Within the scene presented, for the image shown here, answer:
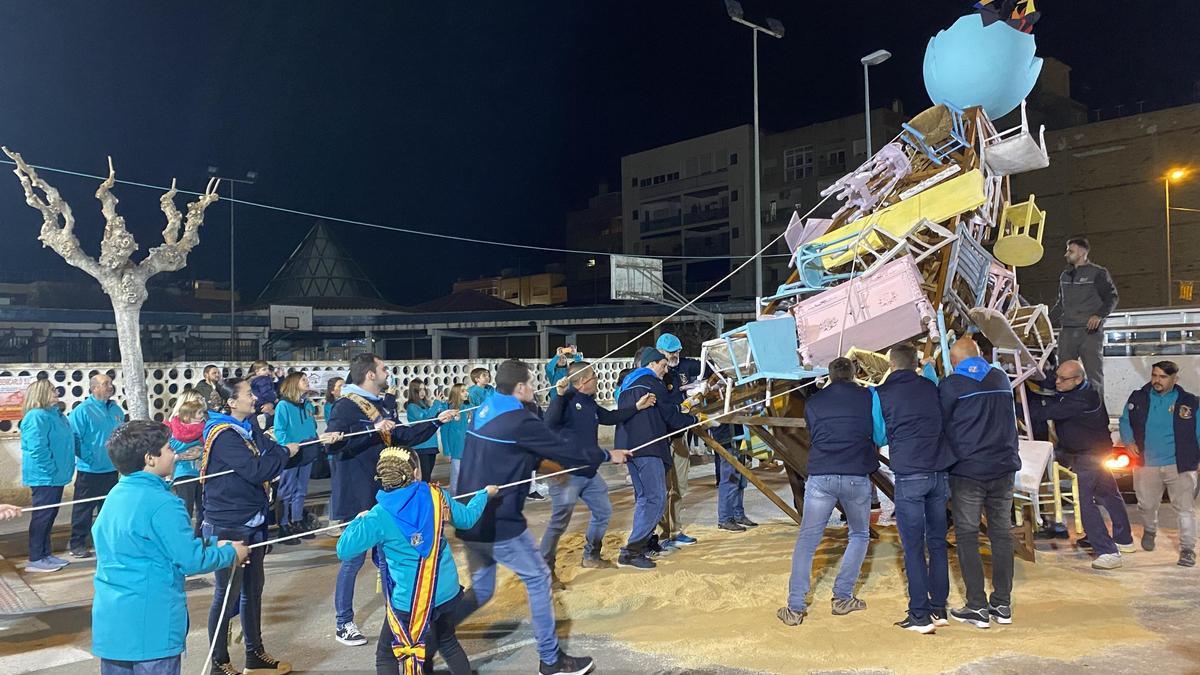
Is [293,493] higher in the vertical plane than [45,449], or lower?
lower

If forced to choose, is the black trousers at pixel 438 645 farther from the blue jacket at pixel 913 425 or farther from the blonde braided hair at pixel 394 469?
the blue jacket at pixel 913 425

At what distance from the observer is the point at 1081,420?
689 cm

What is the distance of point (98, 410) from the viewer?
8211 mm

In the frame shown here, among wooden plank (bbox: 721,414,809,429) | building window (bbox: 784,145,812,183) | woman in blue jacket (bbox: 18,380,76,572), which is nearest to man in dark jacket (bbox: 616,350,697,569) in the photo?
wooden plank (bbox: 721,414,809,429)

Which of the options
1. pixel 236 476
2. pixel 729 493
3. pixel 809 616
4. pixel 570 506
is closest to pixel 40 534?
pixel 236 476

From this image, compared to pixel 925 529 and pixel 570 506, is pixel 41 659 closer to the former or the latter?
pixel 570 506

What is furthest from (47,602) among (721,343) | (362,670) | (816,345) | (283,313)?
(283,313)

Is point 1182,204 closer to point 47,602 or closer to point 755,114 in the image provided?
point 755,114

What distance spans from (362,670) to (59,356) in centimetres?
3274

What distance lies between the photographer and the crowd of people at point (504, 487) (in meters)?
3.33

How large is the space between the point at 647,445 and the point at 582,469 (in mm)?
840

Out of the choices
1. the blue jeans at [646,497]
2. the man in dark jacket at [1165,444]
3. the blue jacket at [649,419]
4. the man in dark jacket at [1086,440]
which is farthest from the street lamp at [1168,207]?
the blue jeans at [646,497]

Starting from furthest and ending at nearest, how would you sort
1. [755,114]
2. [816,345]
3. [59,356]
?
[59,356]
[755,114]
[816,345]

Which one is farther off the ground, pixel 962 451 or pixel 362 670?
pixel 962 451
